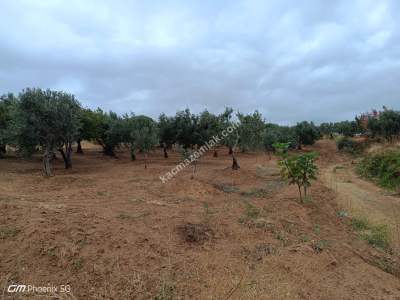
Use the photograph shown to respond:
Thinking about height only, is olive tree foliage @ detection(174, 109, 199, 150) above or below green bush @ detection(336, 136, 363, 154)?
above

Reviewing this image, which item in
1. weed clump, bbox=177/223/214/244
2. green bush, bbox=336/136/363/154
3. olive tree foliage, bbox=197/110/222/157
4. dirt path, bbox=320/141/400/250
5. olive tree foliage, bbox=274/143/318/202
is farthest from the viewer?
green bush, bbox=336/136/363/154

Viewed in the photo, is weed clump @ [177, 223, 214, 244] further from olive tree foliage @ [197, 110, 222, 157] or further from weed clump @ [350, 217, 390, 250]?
olive tree foliage @ [197, 110, 222, 157]

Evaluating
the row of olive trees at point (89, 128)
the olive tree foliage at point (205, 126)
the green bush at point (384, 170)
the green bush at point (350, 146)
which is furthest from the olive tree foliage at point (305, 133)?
the green bush at point (384, 170)

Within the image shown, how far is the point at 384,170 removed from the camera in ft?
60.4

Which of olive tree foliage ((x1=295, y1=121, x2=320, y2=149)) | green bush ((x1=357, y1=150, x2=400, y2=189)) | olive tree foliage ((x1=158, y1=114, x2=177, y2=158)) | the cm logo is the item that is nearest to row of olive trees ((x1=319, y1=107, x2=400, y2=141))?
olive tree foliage ((x1=295, y1=121, x2=320, y2=149))

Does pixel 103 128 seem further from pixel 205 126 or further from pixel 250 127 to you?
pixel 250 127

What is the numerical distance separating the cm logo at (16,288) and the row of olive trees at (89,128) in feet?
33.6

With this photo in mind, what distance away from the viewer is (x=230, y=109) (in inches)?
1036

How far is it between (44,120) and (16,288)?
15.3 m

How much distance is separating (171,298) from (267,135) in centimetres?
3155

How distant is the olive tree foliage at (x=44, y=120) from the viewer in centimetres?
1728

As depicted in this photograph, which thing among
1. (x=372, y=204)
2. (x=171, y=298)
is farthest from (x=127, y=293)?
(x=372, y=204)

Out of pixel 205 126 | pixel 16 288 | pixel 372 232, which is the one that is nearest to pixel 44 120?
pixel 16 288

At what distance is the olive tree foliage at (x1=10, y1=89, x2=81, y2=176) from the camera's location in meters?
17.3
